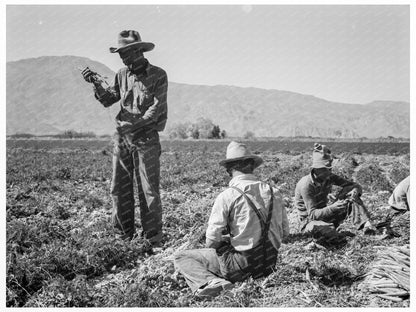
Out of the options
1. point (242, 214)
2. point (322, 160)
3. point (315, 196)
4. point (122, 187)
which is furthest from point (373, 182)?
point (242, 214)

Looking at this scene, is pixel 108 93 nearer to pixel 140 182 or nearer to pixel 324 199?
pixel 140 182

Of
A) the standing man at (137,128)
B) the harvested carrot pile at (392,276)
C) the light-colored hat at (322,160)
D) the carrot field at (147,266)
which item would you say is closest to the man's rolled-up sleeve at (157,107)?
the standing man at (137,128)

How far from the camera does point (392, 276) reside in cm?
358

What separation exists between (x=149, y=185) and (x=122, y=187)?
0.39 metres

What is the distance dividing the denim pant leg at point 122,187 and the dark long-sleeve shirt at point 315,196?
209 centimetres

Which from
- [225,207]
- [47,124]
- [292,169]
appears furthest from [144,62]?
[47,124]

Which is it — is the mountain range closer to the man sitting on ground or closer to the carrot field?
the man sitting on ground

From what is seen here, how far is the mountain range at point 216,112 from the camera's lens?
133800 mm

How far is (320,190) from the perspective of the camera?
5.43m

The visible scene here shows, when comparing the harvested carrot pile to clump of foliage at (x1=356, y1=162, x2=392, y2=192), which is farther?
clump of foliage at (x1=356, y1=162, x2=392, y2=192)

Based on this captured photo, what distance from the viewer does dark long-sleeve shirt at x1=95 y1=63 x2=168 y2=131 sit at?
4.91 m

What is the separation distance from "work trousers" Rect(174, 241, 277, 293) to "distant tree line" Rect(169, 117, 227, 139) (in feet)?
182

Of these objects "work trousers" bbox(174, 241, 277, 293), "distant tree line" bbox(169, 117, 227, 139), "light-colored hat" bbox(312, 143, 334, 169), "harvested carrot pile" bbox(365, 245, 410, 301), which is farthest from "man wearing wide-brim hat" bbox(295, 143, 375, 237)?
"distant tree line" bbox(169, 117, 227, 139)

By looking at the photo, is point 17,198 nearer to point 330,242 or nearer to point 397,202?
point 330,242
